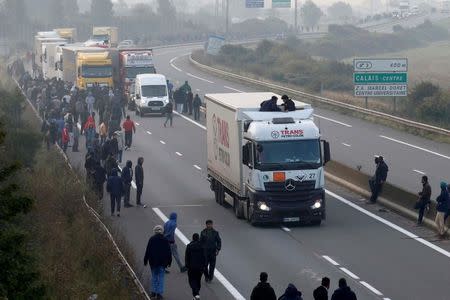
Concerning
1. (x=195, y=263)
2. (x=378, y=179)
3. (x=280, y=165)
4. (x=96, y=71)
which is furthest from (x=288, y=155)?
(x=96, y=71)

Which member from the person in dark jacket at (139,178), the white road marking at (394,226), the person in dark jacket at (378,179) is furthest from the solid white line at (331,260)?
the person in dark jacket at (139,178)

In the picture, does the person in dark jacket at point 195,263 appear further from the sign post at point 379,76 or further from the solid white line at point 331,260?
the sign post at point 379,76

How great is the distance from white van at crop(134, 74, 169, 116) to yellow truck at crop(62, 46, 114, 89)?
6067mm

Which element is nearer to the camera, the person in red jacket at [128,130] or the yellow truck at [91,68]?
the person in red jacket at [128,130]

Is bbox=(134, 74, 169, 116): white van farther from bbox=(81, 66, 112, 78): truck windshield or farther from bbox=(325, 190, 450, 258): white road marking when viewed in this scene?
bbox=(325, 190, 450, 258): white road marking

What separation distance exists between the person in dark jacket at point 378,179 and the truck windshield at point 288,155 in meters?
3.47

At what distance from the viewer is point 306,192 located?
26969mm

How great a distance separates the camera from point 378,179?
3045cm

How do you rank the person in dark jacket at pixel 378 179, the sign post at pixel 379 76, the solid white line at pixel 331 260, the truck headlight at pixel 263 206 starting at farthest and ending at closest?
1. the sign post at pixel 379 76
2. the person in dark jacket at pixel 378 179
3. the truck headlight at pixel 263 206
4. the solid white line at pixel 331 260

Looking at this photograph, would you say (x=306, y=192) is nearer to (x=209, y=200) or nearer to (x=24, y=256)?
(x=209, y=200)

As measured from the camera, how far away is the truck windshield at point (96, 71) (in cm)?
6206

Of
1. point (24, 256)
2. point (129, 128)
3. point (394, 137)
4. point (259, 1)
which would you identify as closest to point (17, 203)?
point (24, 256)

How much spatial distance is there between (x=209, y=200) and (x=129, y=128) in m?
11.3

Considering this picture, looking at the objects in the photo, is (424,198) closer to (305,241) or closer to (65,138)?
(305,241)
